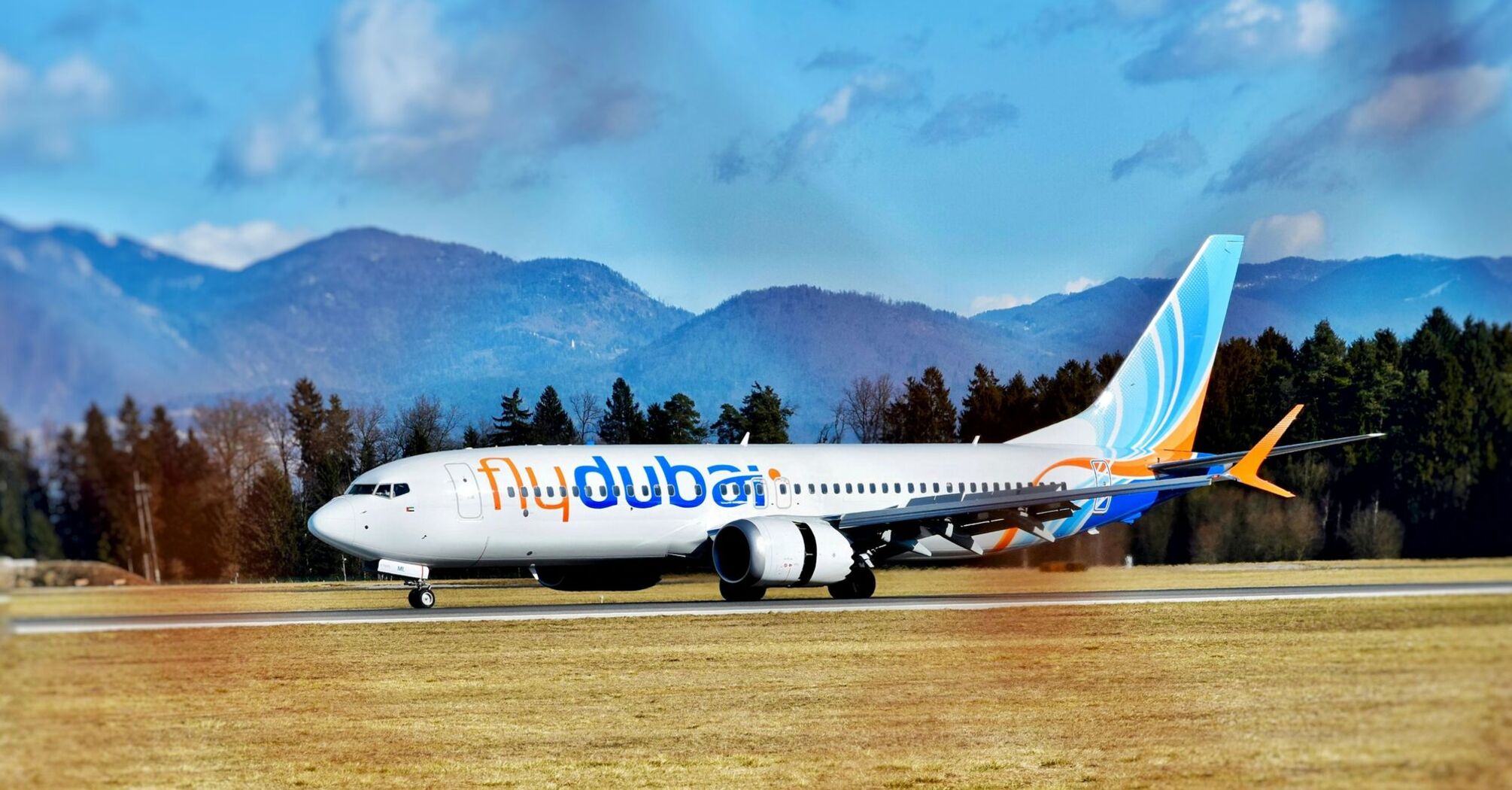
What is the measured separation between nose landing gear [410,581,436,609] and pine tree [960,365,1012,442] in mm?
16741

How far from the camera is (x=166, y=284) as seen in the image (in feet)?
22.3

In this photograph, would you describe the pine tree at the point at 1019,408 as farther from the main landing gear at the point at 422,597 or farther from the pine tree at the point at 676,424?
the main landing gear at the point at 422,597

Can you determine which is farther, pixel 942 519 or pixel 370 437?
pixel 942 519

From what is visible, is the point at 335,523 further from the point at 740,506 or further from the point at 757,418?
the point at 740,506

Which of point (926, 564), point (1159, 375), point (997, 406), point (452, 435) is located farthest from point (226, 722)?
point (926, 564)

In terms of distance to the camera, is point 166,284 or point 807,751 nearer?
point 166,284

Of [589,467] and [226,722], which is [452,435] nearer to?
[226,722]

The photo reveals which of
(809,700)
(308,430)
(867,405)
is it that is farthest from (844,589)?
(308,430)

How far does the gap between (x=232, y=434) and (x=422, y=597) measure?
28747 mm

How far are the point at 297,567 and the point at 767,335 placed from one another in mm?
10305

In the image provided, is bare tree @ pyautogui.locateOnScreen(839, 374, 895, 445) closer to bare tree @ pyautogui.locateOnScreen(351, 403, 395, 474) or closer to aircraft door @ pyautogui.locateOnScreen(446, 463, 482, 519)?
bare tree @ pyautogui.locateOnScreen(351, 403, 395, 474)

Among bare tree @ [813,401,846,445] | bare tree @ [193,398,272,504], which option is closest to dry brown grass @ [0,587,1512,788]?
bare tree @ [193,398,272,504]

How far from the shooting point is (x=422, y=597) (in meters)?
36.7

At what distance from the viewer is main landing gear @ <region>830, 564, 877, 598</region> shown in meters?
39.2
